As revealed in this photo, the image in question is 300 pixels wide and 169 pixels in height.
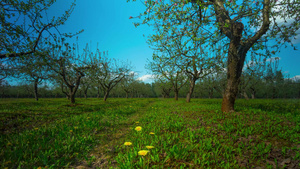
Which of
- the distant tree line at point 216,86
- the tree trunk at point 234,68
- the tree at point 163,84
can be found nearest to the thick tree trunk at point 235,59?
the tree trunk at point 234,68

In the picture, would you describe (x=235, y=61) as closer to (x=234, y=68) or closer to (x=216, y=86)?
(x=234, y=68)

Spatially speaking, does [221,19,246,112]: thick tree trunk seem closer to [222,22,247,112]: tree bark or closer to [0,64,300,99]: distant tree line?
[222,22,247,112]: tree bark

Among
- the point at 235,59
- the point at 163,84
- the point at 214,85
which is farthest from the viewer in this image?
the point at 214,85

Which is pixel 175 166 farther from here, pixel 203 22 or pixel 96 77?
pixel 96 77

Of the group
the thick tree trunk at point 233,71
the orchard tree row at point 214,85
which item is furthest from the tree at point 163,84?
the thick tree trunk at point 233,71

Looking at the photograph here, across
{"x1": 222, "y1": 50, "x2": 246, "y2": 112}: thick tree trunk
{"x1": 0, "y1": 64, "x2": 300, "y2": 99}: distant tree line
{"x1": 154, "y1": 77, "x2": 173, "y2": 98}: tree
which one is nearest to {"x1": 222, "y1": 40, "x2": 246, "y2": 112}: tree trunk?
{"x1": 222, "y1": 50, "x2": 246, "y2": 112}: thick tree trunk

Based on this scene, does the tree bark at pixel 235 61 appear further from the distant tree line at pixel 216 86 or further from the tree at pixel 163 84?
the tree at pixel 163 84

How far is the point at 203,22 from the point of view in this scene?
5.53 m

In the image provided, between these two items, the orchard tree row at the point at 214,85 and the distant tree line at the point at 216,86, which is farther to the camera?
the distant tree line at the point at 216,86

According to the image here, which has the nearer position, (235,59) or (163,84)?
(235,59)

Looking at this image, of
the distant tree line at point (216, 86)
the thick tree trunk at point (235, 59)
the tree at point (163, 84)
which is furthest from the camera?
the distant tree line at point (216, 86)

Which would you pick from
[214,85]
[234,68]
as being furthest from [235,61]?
[214,85]

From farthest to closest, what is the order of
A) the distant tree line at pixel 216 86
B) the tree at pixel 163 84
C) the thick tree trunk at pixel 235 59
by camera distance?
the distant tree line at pixel 216 86
the tree at pixel 163 84
the thick tree trunk at pixel 235 59

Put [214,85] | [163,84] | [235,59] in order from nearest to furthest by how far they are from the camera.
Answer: [235,59] → [163,84] → [214,85]
